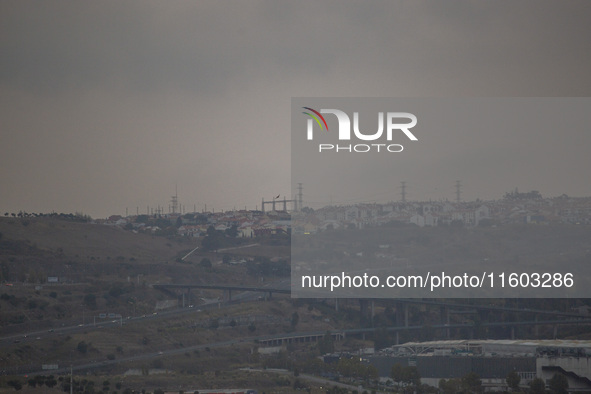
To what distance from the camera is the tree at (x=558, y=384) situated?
26.2m

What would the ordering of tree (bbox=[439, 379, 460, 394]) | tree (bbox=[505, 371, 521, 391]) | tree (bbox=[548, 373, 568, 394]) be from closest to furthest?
tree (bbox=[548, 373, 568, 394]) < tree (bbox=[439, 379, 460, 394]) < tree (bbox=[505, 371, 521, 391])

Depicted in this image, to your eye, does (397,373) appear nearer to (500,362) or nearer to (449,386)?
(449,386)

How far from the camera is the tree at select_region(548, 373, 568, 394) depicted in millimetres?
26203

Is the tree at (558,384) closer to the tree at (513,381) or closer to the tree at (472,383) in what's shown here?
the tree at (513,381)

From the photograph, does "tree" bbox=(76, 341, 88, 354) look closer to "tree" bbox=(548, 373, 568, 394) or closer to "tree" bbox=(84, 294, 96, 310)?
"tree" bbox=(84, 294, 96, 310)

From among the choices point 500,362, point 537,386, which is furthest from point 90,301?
point 537,386

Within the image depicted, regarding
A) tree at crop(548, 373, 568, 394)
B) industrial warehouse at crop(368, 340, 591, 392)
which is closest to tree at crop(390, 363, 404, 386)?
industrial warehouse at crop(368, 340, 591, 392)

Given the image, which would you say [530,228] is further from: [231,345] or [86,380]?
[86,380]

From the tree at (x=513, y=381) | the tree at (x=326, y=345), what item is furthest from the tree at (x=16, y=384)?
the tree at (x=513, y=381)

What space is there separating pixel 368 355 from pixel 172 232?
40.2 m

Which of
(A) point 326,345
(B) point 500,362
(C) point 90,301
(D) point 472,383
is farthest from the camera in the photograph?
(C) point 90,301

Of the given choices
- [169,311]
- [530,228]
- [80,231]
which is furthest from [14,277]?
[530,228]

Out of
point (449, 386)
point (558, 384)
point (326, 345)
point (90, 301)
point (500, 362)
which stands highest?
point (90, 301)

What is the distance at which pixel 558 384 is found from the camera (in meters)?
26.5
